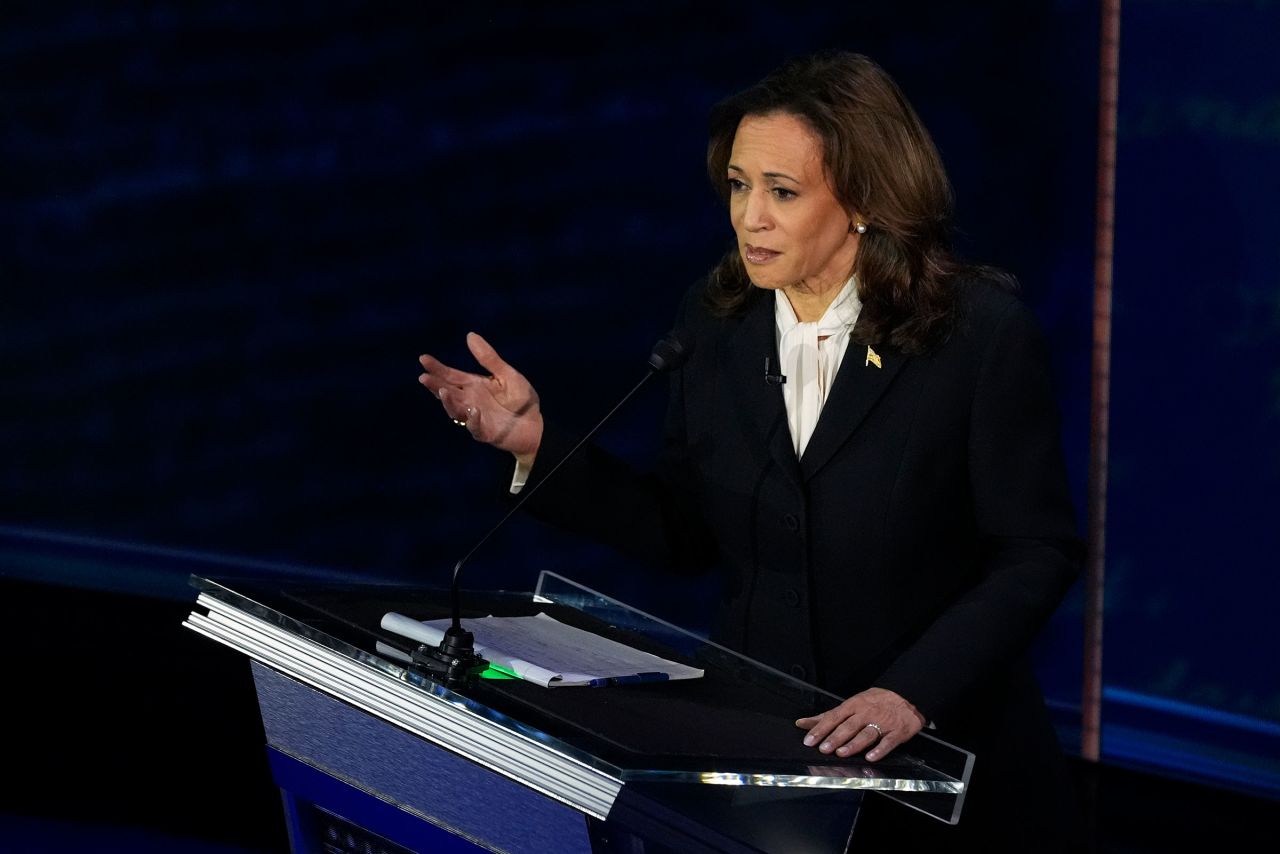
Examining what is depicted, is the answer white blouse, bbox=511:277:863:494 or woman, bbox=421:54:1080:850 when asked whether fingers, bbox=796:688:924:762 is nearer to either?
woman, bbox=421:54:1080:850

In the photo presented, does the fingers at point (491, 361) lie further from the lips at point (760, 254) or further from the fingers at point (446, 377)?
the lips at point (760, 254)

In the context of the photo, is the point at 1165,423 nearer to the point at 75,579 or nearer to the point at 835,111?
the point at 835,111

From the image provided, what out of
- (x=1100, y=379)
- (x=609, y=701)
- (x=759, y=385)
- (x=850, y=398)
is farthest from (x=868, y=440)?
(x=1100, y=379)

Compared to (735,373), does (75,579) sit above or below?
below

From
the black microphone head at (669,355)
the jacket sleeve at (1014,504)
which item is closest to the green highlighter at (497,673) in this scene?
the black microphone head at (669,355)

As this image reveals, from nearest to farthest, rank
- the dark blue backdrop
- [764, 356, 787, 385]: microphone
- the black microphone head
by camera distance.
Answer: the black microphone head < [764, 356, 787, 385]: microphone < the dark blue backdrop

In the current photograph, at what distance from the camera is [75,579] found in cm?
457

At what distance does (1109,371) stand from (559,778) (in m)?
2.38

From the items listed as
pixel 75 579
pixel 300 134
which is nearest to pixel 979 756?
pixel 300 134

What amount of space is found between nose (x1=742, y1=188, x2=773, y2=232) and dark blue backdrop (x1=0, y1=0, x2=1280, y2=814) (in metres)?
1.66

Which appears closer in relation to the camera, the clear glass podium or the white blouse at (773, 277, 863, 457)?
the clear glass podium

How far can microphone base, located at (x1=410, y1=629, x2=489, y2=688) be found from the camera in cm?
133

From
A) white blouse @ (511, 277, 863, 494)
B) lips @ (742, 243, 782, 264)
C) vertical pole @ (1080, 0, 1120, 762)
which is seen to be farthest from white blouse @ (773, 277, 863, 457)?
vertical pole @ (1080, 0, 1120, 762)

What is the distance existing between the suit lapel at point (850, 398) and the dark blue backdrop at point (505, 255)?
1.63 metres
